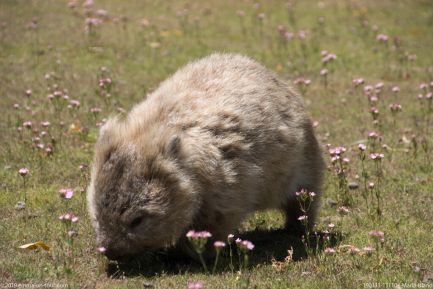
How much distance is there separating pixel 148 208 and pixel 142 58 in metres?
7.53

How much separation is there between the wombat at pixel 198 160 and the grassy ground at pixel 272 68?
15.1 inches

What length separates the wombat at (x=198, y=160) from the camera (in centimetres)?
555

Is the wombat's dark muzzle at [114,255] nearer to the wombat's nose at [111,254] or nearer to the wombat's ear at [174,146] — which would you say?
the wombat's nose at [111,254]

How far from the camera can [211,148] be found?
580 centimetres

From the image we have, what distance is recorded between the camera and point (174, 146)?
18.6 ft

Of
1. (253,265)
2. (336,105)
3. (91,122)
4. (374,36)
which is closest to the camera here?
(253,265)

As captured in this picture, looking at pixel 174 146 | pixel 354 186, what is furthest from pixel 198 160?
pixel 354 186

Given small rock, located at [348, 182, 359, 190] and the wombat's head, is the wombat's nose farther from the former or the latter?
small rock, located at [348, 182, 359, 190]

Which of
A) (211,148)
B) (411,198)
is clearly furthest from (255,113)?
(411,198)

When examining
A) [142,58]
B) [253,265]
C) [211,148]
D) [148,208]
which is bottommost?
[253,265]

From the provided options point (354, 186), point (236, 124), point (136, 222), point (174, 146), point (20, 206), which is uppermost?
point (236, 124)

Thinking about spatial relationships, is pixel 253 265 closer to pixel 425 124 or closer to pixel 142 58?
pixel 425 124

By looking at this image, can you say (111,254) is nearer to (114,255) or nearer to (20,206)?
(114,255)

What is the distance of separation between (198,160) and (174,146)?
0.73 feet
